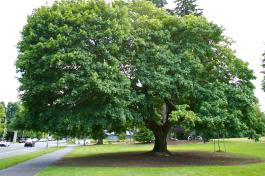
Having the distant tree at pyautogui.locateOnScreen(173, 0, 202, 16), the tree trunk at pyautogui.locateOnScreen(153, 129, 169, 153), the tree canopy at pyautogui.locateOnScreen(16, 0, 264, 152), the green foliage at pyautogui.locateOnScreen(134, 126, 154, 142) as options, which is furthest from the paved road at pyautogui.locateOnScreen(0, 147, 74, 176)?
the green foliage at pyautogui.locateOnScreen(134, 126, 154, 142)

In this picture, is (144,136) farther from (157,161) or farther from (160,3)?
(157,161)

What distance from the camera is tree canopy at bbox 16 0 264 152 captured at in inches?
915

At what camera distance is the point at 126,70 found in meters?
26.6

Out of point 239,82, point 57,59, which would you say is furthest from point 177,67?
point 57,59

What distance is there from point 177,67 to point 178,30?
11.7 feet

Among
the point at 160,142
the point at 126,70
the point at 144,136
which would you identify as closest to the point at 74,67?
the point at 126,70

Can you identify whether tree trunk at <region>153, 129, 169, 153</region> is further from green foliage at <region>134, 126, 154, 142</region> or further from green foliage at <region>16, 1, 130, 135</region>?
green foliage at <region>134, 126, 154, 142</region>

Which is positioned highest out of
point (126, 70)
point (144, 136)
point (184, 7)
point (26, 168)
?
point (184, 7)

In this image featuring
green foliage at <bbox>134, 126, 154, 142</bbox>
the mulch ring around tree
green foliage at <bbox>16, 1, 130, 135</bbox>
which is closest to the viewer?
green foliage at <bbox>16, 1, 130, 135</bbox>

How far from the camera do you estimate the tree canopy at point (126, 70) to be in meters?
23.2

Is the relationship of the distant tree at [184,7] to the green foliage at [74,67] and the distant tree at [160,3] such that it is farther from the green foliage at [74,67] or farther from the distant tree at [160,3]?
the green foliage at [74,67]

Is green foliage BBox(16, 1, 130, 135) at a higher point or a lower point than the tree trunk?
higher

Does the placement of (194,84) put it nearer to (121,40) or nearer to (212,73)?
(212,73)

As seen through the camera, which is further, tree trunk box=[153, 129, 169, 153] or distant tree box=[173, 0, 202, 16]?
distant tree box=[173, 0, 202, 16]
